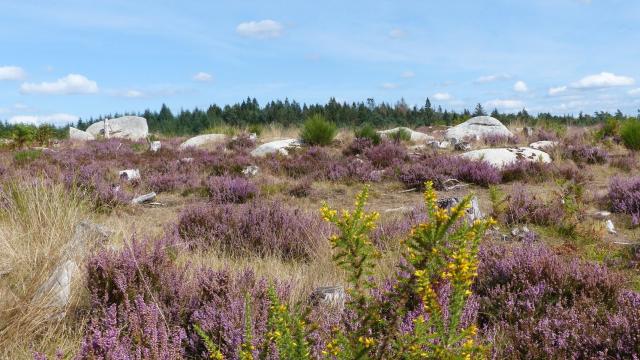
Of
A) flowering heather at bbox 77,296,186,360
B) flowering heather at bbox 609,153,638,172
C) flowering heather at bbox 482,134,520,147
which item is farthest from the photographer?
flowering heather at bbox 482,134,520,147

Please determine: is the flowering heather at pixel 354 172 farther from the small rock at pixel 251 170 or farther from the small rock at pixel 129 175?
the small rock at pixel 129 175

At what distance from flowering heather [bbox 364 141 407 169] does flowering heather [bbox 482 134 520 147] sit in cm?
389

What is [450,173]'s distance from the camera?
29.0 ft

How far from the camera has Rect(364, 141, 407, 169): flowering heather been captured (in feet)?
34.7

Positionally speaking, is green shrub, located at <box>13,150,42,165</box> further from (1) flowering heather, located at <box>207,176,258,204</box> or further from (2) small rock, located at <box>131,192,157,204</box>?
(1) flowering heather, located at <box>207,176,258,204</box>

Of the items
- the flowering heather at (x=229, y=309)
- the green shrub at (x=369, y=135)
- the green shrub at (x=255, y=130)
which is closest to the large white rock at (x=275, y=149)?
the green shrub at (x=369, y=135)

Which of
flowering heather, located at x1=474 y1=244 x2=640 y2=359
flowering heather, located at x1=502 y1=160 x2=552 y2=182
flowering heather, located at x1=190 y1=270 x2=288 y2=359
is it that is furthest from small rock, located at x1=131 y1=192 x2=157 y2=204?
flowering heather, located at x1=502 y1=160 x2=552 y2=182

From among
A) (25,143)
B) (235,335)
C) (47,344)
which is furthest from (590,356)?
(25,143)

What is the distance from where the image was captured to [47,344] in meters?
2.82

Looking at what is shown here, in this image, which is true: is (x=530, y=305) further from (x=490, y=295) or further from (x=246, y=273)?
(x=246, y=273)

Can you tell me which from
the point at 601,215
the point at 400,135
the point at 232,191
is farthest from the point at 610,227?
the point at 400,135

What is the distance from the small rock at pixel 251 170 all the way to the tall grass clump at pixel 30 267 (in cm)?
401

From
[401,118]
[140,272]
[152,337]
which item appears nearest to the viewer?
[152,337]

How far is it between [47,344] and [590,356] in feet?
9.17
